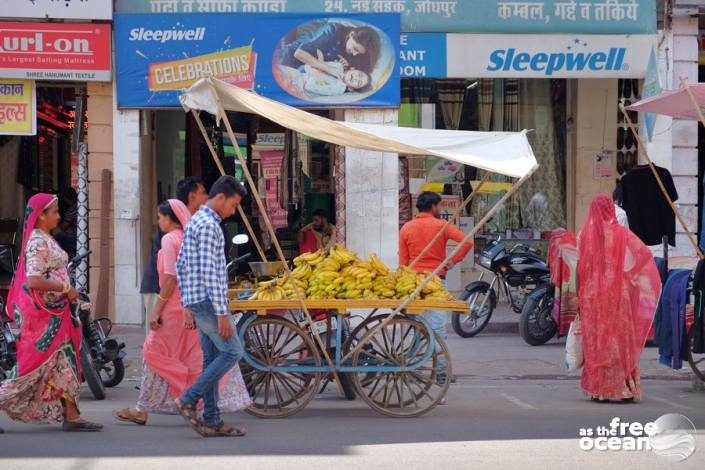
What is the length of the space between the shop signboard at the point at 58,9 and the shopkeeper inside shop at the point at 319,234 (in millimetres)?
3908

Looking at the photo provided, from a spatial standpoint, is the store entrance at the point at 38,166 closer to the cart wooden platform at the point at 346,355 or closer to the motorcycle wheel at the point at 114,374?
the motorcycle wheel at the point at 114,374

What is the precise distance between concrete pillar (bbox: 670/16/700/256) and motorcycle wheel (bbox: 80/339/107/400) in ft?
26.1

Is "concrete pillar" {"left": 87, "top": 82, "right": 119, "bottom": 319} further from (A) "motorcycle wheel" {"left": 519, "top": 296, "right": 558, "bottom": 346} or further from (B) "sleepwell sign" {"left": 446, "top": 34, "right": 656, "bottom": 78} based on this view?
(A) "motorcycle wheel" {"left": 519, "top": 296, "right": 558, "bottom": 346}

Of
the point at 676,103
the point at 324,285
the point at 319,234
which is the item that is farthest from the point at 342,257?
the point at 319,234

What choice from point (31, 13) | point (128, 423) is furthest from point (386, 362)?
point (31, 13)

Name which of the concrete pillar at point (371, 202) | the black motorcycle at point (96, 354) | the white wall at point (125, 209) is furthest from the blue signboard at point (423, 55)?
the black motorcycle at point (96, 354)

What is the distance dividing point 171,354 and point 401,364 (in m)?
1.76

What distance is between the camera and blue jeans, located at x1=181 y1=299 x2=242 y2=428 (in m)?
6.03

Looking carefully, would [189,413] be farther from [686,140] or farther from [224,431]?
[686,140]

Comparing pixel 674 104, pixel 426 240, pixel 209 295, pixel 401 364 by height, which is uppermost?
pixel 674 104

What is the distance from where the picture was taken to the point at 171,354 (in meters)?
6.54

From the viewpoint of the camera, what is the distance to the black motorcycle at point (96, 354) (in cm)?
763

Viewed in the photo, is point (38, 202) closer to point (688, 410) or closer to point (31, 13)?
point (688, 410)

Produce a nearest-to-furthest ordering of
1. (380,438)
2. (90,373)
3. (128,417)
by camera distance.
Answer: (380,438)
(128,417)
(90,373)
